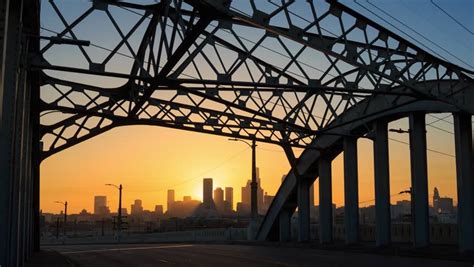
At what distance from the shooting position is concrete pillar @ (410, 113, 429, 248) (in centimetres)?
3388

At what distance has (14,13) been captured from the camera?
536 inches

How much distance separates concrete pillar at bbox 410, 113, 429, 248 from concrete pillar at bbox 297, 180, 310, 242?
46.4ft

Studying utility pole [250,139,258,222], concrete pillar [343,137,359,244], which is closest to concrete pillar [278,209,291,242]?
utility pole [250,139,258,222]

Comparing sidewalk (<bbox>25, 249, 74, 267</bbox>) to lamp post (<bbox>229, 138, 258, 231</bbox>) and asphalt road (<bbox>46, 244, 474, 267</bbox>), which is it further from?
lamp post (<bbox>229, 138, 258, 231</bbox>)

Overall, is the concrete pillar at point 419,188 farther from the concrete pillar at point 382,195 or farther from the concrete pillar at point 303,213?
the concrete pillar at point 303,213

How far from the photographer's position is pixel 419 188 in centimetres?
3409

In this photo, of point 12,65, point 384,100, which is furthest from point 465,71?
point 12,65

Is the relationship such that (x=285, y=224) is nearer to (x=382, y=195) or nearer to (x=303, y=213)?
(x=303, y=213)

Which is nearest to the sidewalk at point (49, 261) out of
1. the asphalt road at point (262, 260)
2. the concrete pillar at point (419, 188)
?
the asphalt road at point (262, 260)

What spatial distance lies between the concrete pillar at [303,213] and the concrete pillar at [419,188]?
14.1 metres

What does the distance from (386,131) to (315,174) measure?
11857mm

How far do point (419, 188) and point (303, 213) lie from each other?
585 inches

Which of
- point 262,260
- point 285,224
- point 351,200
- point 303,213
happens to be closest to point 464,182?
point 351,200

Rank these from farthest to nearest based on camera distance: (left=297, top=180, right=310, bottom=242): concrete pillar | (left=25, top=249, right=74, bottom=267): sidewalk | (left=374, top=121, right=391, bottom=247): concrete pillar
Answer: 1. (left=297, top=180, right=310, bottom=242): concrete pillar
2. (left=374, top=121, right=391, bottom=247): concrete pillar
3. (left=25, top=249, right=74, bottom=267): sidewalk
